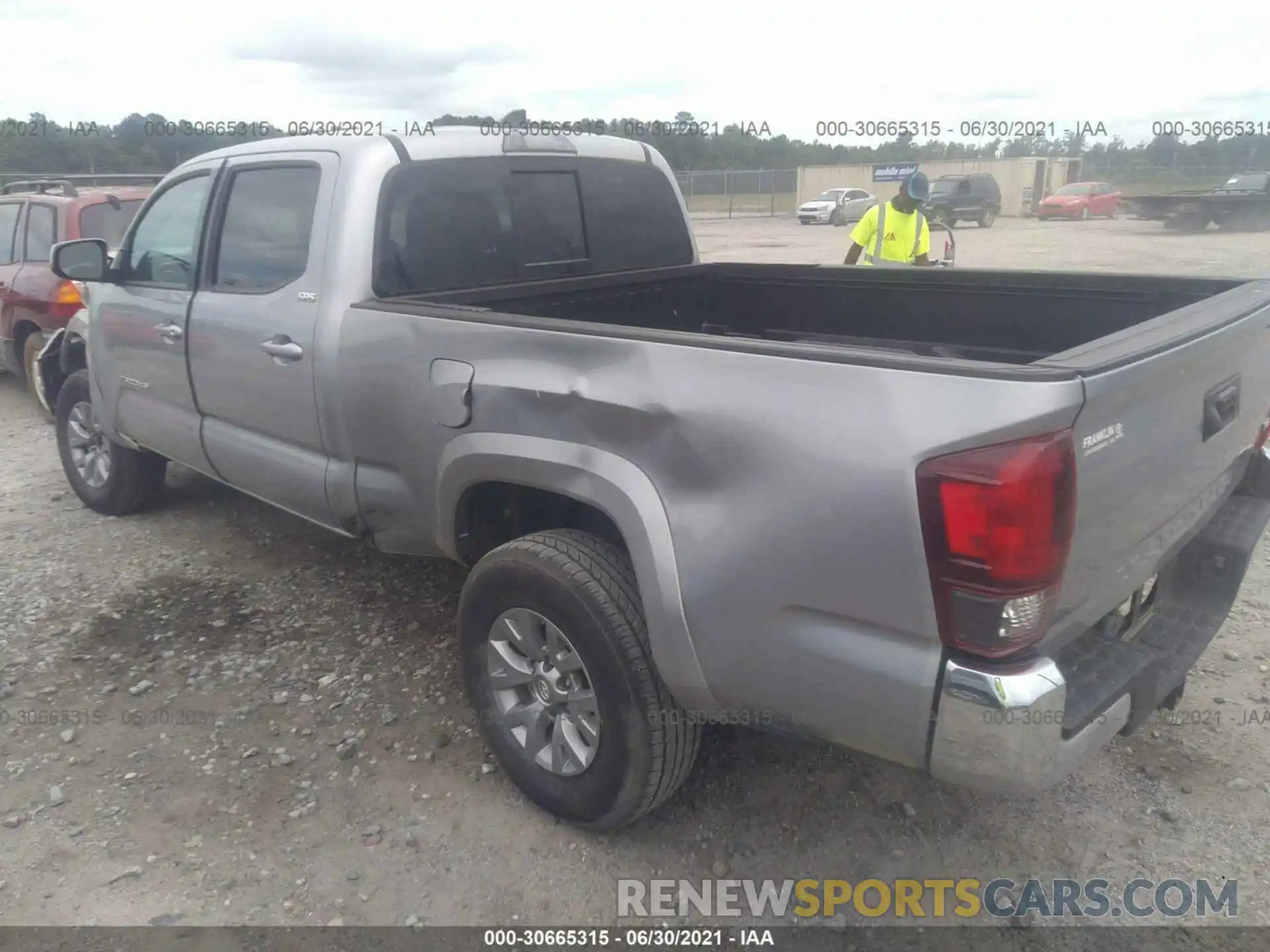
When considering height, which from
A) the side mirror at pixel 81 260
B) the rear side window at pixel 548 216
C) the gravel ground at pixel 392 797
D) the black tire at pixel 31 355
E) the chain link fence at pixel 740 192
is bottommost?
the gravel ground at pixel 392 797

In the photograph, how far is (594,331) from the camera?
7.82 feet

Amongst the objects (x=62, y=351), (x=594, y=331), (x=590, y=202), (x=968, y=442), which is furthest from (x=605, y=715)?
(x=62, y=351)

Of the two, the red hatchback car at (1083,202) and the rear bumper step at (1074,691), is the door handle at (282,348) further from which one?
the red hatchback car at (1083,202)

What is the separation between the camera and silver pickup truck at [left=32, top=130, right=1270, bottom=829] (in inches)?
72.7

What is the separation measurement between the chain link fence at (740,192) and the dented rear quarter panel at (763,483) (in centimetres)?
3466

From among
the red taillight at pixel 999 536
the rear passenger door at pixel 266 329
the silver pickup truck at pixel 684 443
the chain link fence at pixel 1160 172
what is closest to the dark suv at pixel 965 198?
the chain link fence at pixel 1160 172

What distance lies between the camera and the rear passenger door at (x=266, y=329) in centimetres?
332

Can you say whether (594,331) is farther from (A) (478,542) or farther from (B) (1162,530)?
(B) (1162,530)

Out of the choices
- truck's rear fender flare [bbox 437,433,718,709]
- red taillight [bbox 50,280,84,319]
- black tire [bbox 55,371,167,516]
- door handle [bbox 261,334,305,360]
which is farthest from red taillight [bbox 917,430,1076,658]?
red taillight [bbox 50,280,84,319]

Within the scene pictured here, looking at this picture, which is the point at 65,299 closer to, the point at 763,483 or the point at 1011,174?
the point at 763,483

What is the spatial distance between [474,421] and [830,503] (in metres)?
1.18

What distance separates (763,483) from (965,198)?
28.3 metres

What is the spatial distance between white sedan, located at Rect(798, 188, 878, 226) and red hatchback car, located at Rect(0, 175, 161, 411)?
87.2ft

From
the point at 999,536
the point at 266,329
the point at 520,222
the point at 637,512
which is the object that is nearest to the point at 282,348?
the point at 266,329
